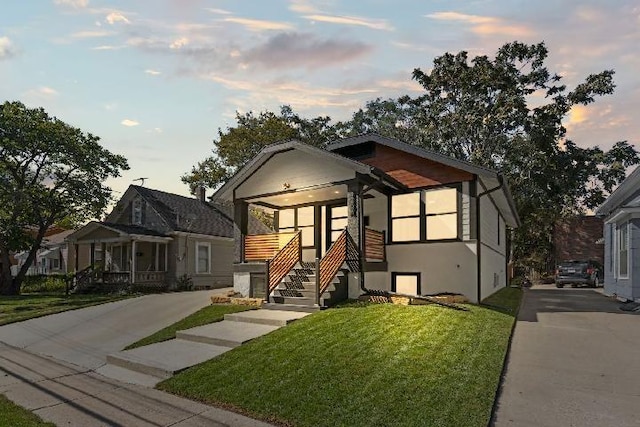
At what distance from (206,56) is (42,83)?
425cm

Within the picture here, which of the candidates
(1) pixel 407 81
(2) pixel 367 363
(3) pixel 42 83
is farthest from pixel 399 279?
(1) pixel 407 81

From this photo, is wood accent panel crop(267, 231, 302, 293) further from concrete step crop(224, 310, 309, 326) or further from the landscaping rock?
the landscaping rock

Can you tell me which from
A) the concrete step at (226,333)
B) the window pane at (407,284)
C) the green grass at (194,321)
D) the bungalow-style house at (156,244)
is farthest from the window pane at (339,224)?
the bungalow-style house at (156,244)

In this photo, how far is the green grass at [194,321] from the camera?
34.8ft

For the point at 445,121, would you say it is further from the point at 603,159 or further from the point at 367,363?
the point at 367,363

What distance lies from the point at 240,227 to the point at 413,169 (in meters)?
6.58

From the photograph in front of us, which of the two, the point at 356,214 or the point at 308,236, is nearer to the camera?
the point at 356,214

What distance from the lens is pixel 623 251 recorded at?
1636 cm

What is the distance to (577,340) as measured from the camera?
8.93m

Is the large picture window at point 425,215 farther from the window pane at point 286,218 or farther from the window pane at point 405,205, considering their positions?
the window pane at point 286,218

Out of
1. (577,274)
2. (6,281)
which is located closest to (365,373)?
(577,274)

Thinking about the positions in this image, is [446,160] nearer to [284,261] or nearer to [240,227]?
[284,261]

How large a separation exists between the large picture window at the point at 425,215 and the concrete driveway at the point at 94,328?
24.0ft

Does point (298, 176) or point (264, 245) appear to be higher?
point (298, 176)
